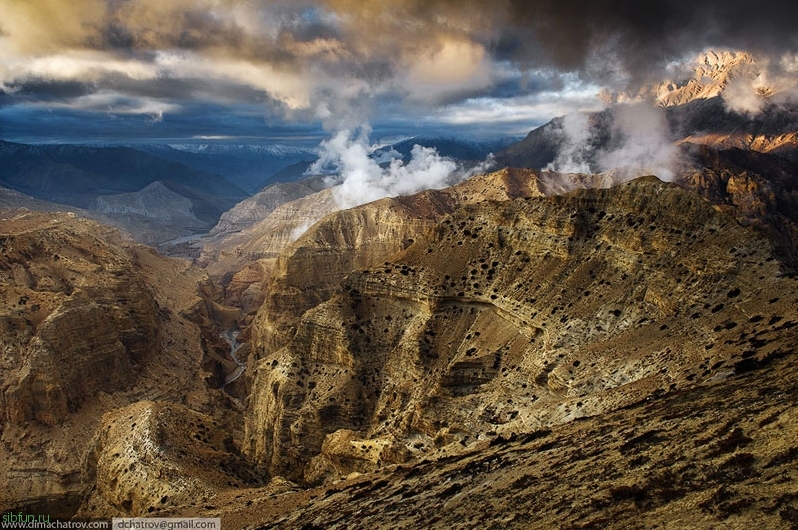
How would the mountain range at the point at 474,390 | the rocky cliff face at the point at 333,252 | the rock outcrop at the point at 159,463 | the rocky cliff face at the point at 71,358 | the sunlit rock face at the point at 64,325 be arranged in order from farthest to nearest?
the rocky cliff face at the point at 333,252 → the sunlit rock face at the point at 64,325 → the rocky cliff face at the point at 71,358 → the rock outcrop at the point at 159,463 → the mountain range at the point at 474,390

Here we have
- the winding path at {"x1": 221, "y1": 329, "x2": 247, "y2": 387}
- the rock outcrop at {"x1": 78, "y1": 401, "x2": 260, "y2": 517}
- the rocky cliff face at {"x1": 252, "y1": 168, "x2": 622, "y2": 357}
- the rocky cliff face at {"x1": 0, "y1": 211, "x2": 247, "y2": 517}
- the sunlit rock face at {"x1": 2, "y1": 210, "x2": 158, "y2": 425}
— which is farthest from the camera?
the rocky cliff face at {"x1": 252, "y1": 168, "x2": 622, "y2": 357}

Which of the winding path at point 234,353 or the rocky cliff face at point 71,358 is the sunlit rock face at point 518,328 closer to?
the rocky cliff face at point 71,358

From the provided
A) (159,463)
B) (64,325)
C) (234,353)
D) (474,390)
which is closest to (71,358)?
(64,325)

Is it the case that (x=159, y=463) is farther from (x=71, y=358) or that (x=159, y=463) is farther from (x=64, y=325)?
(x=64, y=325)

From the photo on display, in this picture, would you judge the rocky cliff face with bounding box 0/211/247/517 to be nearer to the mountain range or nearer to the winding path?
the mountain range

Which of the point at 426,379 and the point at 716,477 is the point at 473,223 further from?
the point at 716,477

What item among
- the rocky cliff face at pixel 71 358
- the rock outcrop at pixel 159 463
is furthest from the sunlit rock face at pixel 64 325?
the rock outcrop at pixel 159 463

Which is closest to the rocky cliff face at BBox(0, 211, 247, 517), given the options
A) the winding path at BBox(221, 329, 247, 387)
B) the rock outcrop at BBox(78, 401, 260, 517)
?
the winding path at BBox(221, 329, 247, 387)

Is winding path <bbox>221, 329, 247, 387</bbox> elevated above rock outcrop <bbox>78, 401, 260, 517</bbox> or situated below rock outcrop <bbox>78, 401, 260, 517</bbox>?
below
